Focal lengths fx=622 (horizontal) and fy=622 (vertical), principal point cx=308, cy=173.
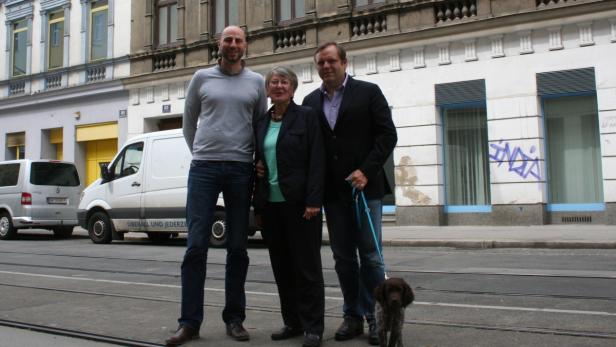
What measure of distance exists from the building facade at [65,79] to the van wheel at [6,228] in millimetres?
6486

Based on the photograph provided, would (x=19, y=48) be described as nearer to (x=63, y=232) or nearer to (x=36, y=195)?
(x=63, y=232)

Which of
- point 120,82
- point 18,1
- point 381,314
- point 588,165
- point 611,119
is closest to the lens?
point 381,314

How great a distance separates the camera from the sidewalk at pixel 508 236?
11.2 metres

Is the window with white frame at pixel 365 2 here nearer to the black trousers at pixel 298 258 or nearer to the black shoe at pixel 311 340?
the black trousers at pixel 298 258

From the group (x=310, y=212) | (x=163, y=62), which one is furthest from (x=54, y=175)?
(x=310, y=212)

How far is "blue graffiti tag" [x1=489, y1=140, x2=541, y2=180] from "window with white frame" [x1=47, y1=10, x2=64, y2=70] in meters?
17.5

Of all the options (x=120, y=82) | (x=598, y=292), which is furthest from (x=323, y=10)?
(x=598, y=292)

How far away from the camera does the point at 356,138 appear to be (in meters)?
4.16

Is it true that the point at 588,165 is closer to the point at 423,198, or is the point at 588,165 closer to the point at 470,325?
the point at 423,198

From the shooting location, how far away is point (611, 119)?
14.3 meters

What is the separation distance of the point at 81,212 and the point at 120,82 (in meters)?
8.81

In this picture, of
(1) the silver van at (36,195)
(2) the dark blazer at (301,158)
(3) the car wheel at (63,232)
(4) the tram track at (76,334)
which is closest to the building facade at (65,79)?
(3) the car wheel at (63,232)

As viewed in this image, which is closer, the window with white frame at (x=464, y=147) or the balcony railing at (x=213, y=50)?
the window with white frame at (x=464, y=147)

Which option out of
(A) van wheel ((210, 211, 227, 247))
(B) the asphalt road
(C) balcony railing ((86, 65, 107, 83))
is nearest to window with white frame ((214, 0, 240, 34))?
(C) balcony railing ((86, 65, 107, 83))
